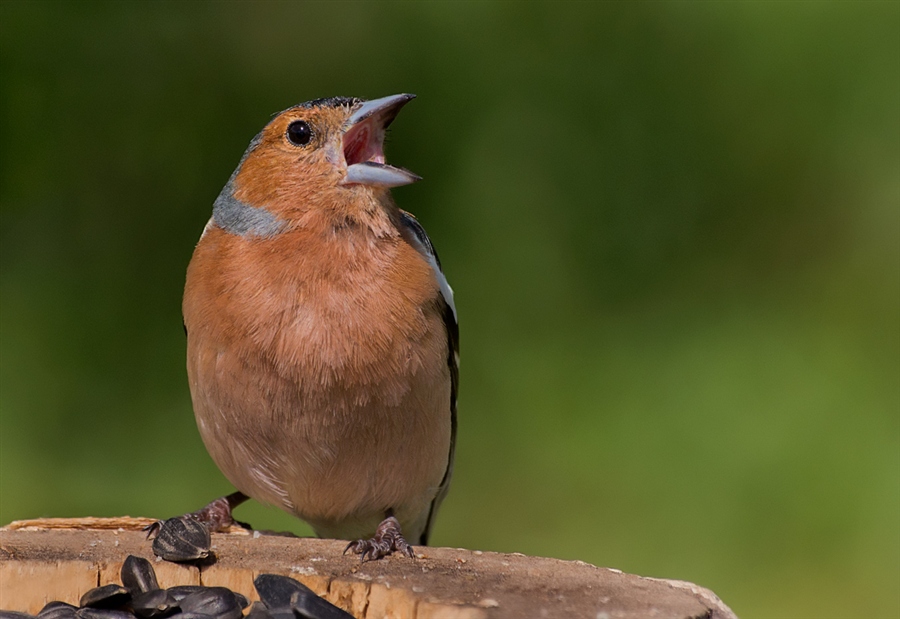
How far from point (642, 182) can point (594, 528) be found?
1.82 meters

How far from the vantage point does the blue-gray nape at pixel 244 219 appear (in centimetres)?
376

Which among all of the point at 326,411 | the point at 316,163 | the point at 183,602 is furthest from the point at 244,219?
the point at 183,602

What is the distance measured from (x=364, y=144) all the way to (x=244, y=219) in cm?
48

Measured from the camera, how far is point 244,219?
12.6ft

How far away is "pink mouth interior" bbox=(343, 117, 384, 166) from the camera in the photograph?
3.83 metres

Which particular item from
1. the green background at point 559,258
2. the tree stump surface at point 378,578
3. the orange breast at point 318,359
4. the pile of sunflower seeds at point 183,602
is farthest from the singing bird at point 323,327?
the green background at point 559,258

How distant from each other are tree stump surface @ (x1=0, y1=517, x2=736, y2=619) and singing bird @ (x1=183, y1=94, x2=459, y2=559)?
0.20 meters

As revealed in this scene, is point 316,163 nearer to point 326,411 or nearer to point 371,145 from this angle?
point 371,145

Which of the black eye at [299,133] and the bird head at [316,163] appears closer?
the bird head at [316,163]

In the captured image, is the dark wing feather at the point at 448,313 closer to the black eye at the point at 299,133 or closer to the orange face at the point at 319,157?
the orange face at the point at 319,157

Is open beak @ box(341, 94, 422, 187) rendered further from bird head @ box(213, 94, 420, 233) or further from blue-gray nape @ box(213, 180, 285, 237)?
blue-gray nape @ box(213, 180, 285, 237)

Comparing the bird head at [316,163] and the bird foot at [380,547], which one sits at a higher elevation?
the bird head at [316,163]

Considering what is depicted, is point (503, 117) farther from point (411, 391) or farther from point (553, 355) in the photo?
point (411, 391)

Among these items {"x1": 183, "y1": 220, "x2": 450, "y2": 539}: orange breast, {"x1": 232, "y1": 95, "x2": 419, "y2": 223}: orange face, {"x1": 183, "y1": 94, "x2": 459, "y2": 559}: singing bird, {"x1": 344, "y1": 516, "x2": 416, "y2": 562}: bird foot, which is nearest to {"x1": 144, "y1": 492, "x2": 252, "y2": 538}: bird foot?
{"x1": 183, "y1": 94, "x2": 459, "y2": 559}: singing bird
